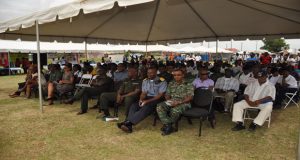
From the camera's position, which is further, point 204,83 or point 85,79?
point 85,79

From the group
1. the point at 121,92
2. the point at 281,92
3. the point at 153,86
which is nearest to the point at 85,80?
the point at 121,92

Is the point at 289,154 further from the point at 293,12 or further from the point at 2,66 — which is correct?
the point at 2,66

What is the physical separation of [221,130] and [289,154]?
4.87ft

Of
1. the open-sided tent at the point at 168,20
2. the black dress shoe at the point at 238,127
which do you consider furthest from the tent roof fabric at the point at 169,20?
the black dress shoe at the point at 238,127

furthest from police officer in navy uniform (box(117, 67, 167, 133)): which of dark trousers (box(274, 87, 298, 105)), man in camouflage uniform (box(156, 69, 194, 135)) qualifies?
dark trousers (box(274, 87, 298, 105))

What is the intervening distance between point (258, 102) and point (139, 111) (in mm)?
2521

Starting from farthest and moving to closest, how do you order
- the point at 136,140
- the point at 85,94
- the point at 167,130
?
the point at 85,94
the point at 167,130
the point at 136,140

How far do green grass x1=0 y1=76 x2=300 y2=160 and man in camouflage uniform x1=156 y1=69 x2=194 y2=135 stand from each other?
30cm

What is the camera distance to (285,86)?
7.79 metres

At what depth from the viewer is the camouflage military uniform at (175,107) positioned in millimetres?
5213

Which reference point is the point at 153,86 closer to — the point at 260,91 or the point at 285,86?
the point at 260,91

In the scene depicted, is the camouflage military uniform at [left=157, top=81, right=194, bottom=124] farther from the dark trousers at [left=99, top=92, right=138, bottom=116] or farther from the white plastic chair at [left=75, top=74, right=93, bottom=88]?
the white plastic chair at [left=75, top=74, right=93, bottom=88]

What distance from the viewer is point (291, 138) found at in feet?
16.4

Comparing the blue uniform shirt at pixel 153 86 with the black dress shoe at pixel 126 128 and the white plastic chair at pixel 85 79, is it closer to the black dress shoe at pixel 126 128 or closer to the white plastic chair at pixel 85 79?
the black dress shoe at pixel 126 128
